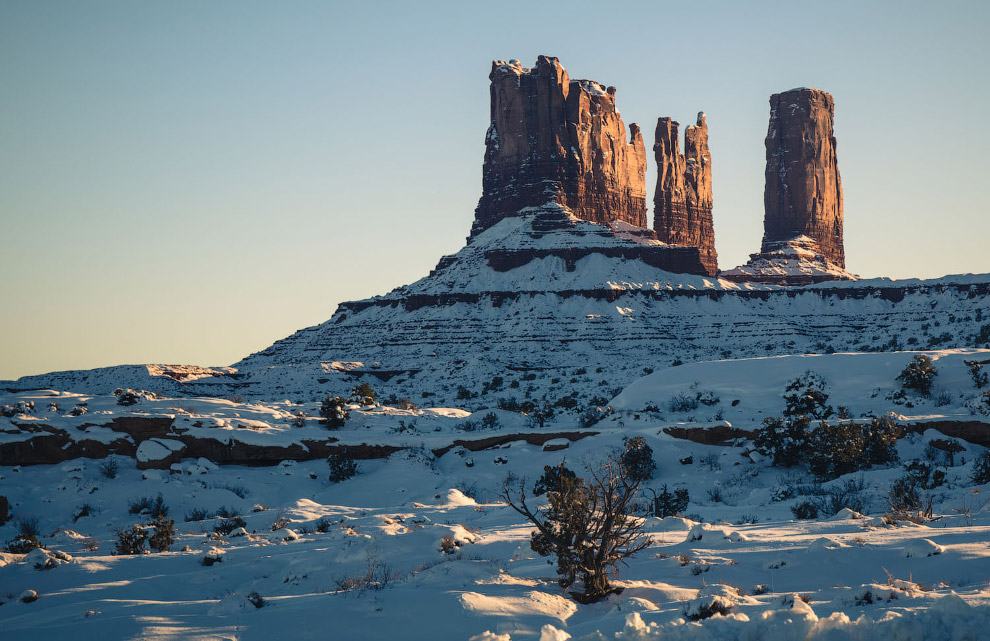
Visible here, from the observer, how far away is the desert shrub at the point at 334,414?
2761 centimetres

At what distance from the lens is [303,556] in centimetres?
1194

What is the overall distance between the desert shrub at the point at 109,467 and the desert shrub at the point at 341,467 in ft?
19.5

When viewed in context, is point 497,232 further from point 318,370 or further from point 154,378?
point 154,378

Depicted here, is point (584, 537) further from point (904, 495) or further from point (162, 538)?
point (162, 538)

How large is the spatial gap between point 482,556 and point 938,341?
165ft

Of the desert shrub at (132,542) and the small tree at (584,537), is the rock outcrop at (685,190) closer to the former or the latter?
the desert shrub at (132,542)

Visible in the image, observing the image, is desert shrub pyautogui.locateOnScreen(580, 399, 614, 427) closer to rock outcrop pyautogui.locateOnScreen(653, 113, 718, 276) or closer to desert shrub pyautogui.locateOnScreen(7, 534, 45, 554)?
desert shrub pyautogui.locateOnScreen(7, 534, 45, 554)

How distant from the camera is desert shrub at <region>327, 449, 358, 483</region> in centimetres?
2270

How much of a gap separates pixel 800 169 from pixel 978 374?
114785 millimetres

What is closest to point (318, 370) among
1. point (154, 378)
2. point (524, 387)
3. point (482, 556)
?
point (154, 378)

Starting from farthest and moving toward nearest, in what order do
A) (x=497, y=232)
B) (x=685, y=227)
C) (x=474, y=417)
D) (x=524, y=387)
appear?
(x=685, y=227) < (x=497, y=232) < (x=524, y=387) < (x=474, y=417)

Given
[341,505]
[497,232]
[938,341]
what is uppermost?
[497,232]

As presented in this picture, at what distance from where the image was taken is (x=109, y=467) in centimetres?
2152

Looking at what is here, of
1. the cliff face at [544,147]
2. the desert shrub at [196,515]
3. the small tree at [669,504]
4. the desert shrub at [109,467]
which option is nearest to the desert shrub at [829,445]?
the small tree at [669,504]
